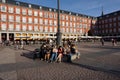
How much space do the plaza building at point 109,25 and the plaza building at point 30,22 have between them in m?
14.5

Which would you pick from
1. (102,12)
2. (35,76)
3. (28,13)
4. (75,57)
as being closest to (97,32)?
(102,12)

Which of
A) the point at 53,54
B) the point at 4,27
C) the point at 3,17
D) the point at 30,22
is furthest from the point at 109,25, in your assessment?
the point at 53,54

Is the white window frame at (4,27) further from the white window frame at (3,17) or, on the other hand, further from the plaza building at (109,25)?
the plaza building at (109,25)

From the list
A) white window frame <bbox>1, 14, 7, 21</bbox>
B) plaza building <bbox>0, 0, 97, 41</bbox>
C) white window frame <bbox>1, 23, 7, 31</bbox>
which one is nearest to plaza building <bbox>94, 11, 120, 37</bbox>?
plaza building <bbox>0, 0, 97, 41</bbox>

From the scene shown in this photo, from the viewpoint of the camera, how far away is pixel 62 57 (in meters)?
12.8

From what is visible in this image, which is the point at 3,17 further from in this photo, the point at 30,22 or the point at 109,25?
the point at 109,25

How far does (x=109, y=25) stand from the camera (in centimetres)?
7612

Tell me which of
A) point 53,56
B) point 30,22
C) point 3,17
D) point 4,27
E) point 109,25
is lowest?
point 53,56

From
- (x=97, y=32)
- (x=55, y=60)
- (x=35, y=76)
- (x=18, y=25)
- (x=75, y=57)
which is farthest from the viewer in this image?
(x=97, y=32)

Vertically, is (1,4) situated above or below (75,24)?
above

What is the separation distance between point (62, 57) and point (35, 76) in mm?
5289

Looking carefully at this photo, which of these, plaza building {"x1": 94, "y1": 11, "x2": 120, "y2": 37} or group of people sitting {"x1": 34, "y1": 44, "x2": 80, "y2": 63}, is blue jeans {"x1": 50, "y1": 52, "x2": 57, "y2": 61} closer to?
group of people sitting {"x1": 34, "y1": 44, "x2": 80, "y2": 63}

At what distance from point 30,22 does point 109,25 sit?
4064 centimetres

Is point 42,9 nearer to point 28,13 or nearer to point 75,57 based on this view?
point 28,13
